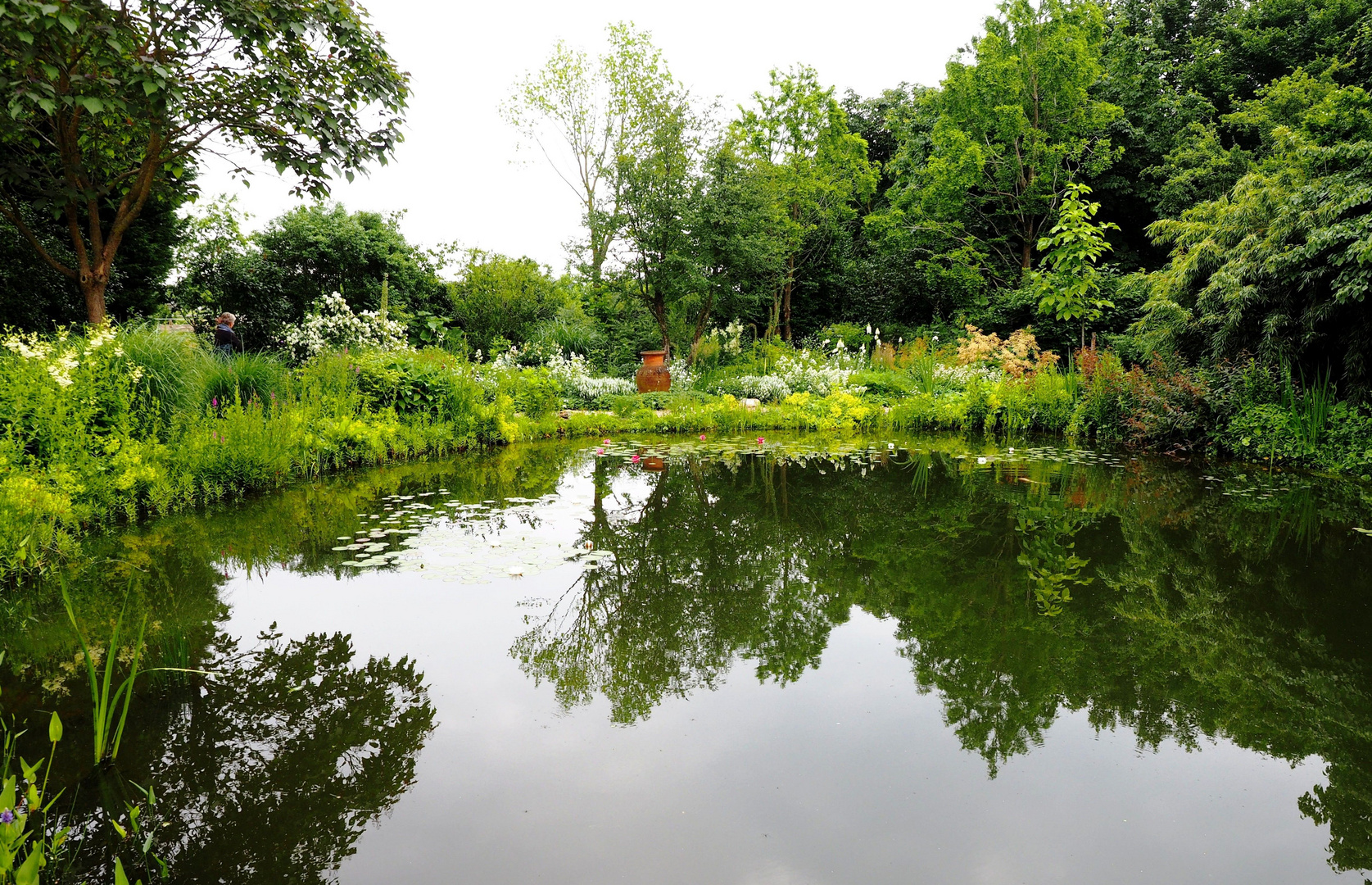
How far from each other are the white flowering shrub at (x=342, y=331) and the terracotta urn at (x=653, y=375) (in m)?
4.35

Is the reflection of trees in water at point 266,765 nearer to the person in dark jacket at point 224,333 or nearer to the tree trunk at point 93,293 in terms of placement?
the tree trunk at point 93,293

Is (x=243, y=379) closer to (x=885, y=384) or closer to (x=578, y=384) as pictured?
(x=578, y=384)

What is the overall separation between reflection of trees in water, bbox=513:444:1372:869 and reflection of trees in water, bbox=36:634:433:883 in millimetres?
646

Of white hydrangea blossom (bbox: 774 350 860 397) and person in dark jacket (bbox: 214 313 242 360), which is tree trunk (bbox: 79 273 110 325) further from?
white hydrangea blossom (bbox: 774 350 860 397)

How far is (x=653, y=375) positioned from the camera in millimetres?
12867

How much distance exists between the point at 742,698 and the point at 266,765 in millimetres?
1551

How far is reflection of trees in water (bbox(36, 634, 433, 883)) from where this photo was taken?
1.75 meters

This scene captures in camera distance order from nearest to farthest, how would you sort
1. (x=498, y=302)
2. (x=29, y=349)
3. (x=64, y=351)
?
(x=29, y=349) → (x=64, y=351) → (x=498, y=302)

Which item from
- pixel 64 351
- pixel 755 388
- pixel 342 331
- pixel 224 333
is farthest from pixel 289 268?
pixel 64 351

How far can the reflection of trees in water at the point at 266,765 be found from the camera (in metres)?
1.75

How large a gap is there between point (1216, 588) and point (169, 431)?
675cm

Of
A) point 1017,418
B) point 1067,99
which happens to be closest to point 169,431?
point 1017,418

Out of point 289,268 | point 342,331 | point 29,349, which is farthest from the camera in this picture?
point 289,268

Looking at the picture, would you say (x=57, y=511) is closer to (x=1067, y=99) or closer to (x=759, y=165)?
(x=759, y=165)
